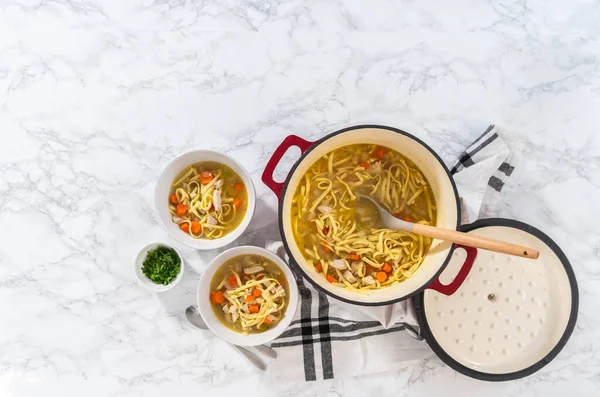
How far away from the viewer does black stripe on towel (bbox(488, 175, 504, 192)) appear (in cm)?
184

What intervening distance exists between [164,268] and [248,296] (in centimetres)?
32

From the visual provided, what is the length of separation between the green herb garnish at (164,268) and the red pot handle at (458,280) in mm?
828

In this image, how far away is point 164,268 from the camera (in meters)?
1.84

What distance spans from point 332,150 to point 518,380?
3.45ft

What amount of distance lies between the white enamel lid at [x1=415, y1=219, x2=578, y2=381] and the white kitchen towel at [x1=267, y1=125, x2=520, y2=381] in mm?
120

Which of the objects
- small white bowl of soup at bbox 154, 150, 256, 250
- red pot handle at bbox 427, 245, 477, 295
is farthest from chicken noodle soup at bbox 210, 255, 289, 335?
red pot handle at bbox 427, 245, 477, 295

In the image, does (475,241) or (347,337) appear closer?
(475,241)

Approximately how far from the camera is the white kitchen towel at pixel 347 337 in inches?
72.4

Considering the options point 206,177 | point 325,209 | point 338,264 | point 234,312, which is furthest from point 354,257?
point 206,177

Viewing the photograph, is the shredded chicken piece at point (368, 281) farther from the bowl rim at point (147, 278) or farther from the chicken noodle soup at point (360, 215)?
the bowl rim at point (147, 278)

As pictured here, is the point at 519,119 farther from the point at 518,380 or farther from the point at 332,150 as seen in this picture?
the point at 518,380

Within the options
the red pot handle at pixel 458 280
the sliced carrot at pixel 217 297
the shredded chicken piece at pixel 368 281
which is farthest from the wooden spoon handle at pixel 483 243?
the sliced carrot at pixel 217 297

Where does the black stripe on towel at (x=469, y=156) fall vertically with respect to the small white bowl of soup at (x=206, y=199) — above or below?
above

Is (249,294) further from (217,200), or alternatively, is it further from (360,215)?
(360,215)
